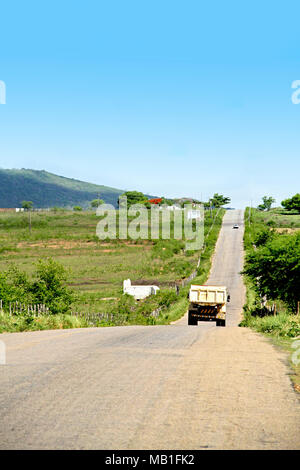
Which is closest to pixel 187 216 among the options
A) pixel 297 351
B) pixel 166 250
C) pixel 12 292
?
pixel 166 250

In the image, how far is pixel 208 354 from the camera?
1327 cm

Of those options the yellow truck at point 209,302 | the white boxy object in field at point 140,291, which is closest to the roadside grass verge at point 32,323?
the yellow truck at point 209,302

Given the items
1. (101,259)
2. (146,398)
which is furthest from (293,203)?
(146,398)

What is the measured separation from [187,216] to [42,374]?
147 meters

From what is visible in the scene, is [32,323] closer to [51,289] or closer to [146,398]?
[146,398]

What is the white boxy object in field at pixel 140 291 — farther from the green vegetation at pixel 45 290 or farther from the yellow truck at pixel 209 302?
the yellow truck at pixel 209 302

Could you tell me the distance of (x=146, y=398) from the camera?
319 inches

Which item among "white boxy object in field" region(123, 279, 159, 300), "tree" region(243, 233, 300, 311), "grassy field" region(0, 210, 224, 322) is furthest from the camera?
"white boxy object in field" region(123, 279, 159, 300)

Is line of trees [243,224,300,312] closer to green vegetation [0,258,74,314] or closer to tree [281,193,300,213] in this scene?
green vegetation [0,258,74,314]

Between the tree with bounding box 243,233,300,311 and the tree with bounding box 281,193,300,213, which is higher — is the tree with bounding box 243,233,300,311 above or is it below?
below

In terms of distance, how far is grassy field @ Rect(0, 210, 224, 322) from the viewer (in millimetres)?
53188

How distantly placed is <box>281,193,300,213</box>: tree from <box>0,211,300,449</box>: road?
163m

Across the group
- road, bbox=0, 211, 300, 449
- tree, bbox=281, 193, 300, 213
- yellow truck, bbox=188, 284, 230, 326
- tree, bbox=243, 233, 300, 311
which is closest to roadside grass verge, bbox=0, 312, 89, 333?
road, bbox=0, 211, 300, 449
